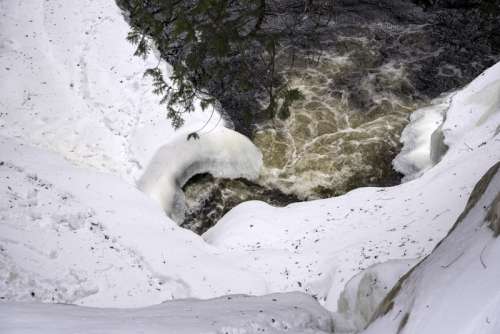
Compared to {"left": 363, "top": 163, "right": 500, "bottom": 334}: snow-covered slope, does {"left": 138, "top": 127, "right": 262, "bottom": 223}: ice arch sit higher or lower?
lower

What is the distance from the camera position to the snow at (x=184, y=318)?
4047 millimetres

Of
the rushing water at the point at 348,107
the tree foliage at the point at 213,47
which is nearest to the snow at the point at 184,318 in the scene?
the tree foliage at the point at 213,47

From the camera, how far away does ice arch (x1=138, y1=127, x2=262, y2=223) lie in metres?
10.2

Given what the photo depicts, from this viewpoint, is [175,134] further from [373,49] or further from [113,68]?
[373,49]

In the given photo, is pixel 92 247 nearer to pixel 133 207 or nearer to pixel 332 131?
pixel 133 207

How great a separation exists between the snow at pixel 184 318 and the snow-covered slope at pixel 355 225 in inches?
65.5

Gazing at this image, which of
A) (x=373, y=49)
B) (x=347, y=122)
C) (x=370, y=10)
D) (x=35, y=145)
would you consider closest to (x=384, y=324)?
(x=35, y=145)

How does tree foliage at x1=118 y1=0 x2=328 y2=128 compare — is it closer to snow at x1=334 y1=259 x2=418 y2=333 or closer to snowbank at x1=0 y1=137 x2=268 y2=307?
snowbank at x1=0 y1=137 x2=268 y2=307

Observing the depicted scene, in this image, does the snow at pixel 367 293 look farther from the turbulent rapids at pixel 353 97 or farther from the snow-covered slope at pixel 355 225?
the turbulent rapids at pixel 353 97

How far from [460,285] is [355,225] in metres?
5.46

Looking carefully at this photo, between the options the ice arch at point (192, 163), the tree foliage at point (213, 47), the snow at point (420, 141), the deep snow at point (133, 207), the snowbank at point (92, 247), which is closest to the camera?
the snowbank at point (92, 247)

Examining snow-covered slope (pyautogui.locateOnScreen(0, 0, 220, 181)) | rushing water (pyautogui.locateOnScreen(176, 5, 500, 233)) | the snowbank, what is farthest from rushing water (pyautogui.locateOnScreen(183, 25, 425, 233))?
the snowbank

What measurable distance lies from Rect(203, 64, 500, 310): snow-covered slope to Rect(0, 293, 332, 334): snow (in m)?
1.66

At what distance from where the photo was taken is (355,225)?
28.3ft
